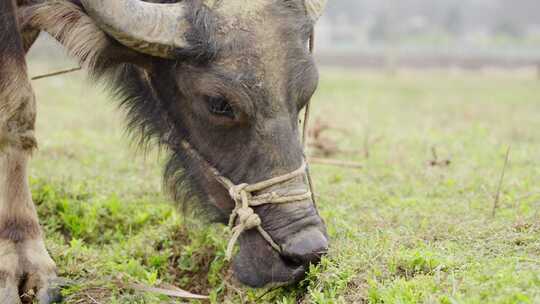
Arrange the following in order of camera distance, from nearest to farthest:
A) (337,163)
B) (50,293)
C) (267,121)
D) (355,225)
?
(267,121)
(50,293)
(355,225)
(337,163)

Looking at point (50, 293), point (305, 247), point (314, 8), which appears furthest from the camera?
point (314, 8)

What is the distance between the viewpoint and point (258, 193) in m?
3.38

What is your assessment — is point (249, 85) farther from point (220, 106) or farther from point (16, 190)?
point (16, 190)

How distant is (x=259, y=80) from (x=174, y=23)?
0.52 meters

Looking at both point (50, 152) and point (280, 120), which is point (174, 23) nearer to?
point (280, 120)

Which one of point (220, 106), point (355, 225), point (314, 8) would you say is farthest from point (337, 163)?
point (220, 106)

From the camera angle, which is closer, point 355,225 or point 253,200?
point 253,200

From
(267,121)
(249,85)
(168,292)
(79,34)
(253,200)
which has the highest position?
(79,34)

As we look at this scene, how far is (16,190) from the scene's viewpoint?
12.5 feet

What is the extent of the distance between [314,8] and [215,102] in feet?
2.66

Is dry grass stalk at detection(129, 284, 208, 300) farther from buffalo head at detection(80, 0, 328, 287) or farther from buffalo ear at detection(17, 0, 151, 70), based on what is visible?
buffalo ear at detection(17, 0, 151, 70)

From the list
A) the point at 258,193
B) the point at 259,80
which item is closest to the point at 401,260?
the point at 258,193

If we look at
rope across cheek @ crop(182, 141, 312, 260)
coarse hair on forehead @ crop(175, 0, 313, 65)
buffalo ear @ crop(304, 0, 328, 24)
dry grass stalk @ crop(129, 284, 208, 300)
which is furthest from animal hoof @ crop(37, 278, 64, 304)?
buffalo ear @ crop(304, 0, 328, 24)

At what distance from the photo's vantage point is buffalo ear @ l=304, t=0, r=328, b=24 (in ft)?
12.3
